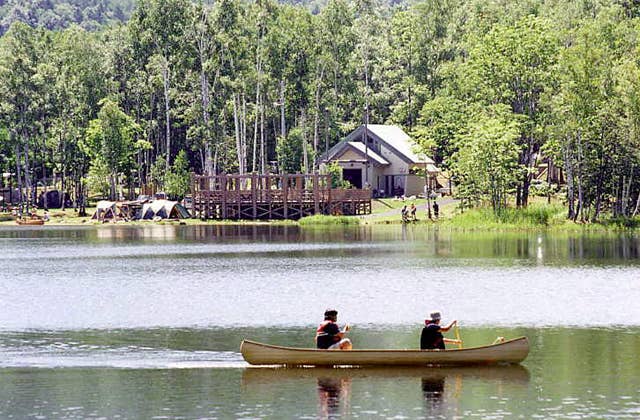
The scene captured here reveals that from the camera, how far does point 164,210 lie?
120438 mm

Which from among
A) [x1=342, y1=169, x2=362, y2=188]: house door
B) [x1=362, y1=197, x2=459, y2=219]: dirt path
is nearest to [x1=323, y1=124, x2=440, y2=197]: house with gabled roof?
[x1=342, y1=169, x2=362, y2=188]: house door

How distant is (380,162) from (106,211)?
2960 centimetres

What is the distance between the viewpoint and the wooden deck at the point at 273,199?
115m

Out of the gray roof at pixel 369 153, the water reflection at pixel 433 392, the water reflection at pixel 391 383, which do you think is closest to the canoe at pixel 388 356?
the water reflection at pixel 391 383

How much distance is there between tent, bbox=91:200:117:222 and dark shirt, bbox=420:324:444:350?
91085 mm

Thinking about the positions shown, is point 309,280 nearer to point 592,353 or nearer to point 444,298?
point 444,298

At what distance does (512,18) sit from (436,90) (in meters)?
16.2

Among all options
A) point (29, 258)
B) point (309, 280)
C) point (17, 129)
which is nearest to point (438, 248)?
point (309, 280)

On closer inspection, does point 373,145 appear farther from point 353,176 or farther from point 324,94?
point 324,94

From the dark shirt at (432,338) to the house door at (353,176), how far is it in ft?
314

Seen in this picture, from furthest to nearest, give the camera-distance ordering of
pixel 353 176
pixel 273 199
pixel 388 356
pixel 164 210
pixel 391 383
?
pixel 353 176 → pixel 164 210 → pixel 273 199 → pixel 388 356 → pixel 391 383

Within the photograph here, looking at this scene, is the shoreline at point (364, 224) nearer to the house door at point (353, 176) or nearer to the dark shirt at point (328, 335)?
the house door at point (353, 176)

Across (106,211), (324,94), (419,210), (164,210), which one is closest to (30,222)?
(106,211)

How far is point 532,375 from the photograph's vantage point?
33.1 m
